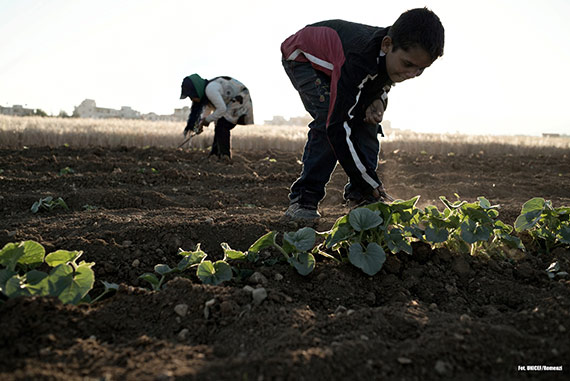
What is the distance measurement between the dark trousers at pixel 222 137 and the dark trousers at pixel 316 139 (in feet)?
12.8

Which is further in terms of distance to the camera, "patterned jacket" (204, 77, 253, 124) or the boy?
"patterned jacket" (204, 77, 253, 124)

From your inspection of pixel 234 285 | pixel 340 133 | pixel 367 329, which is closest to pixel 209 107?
pixel 340 133

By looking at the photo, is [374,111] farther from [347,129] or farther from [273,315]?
[273,315]

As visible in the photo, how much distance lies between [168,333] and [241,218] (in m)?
1.47

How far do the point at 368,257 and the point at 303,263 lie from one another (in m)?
0.28

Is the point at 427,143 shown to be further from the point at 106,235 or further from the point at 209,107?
the point at 106,235

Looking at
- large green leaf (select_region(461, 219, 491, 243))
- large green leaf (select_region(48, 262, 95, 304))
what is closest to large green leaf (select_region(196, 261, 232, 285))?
large green leaf (select_region(48, 262, 95, 304))

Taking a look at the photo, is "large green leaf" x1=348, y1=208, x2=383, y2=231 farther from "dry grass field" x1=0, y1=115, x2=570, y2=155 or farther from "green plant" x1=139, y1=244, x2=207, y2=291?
"dry grass field" x1=0, y1=115, x2=570, y2=155

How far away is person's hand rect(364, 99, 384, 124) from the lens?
10.9 ft

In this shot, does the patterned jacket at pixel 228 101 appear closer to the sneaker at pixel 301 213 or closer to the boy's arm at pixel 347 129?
the sneaker at pixel 301 213

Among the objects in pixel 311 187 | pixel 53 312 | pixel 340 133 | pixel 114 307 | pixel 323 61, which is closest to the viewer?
pixel 53 312

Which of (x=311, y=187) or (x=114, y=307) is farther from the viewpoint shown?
(x=311, y=187)

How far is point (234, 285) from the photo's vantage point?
76.2 inches

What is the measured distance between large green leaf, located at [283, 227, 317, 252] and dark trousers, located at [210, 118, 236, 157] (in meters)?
5.52
